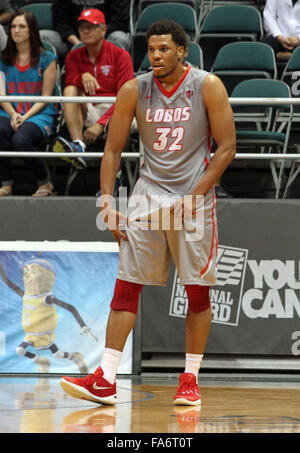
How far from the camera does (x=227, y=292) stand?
5.18 meters

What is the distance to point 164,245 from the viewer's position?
360 cm

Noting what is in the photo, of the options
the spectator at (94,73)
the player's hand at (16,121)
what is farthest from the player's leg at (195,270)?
the player's hand at (16,121)

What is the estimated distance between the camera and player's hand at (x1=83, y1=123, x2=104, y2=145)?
19.1ft

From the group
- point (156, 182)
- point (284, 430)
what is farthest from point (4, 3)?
point (284, 430)

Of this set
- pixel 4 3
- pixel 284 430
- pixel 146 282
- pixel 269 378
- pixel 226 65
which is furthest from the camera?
pixel 4 3

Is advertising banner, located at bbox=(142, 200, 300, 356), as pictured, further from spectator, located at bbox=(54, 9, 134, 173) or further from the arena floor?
spectator, located at bbox=(54, 9, 134, 173)

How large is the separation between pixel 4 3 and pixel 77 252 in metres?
3.81

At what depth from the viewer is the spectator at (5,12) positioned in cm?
757

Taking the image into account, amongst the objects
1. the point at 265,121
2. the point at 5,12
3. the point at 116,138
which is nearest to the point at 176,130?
the point at 116,138

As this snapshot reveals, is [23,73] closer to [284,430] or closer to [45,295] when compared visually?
[45,295]

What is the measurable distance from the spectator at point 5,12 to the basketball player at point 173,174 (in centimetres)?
437

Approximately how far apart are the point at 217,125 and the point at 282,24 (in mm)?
4406

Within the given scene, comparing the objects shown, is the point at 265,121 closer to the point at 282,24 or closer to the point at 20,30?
the point at 282,24

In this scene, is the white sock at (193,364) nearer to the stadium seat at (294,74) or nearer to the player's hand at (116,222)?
the player's hand at (116,222)
